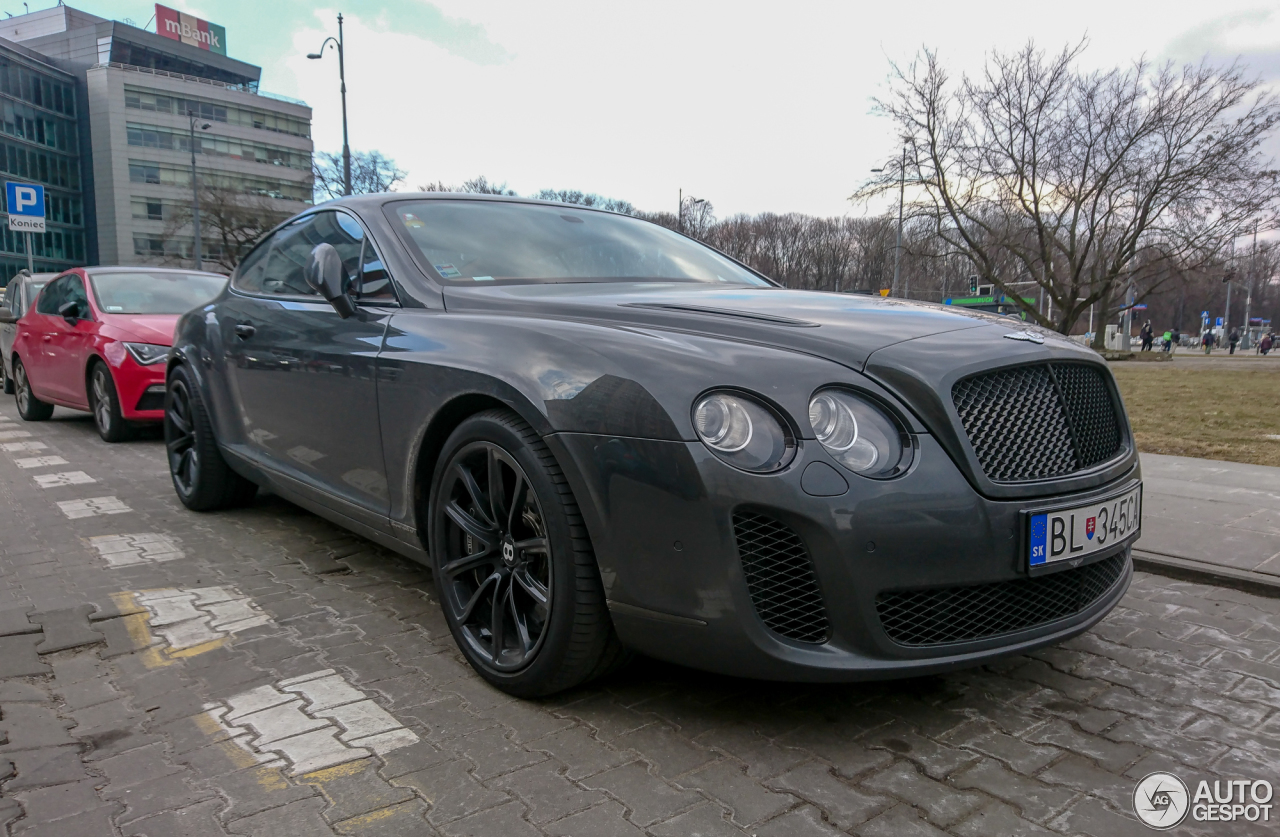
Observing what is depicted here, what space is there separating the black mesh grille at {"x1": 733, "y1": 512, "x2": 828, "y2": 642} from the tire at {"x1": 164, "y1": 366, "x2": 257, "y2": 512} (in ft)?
11.1

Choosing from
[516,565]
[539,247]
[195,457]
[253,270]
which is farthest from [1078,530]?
[195,457]

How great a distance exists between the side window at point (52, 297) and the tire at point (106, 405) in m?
1.21

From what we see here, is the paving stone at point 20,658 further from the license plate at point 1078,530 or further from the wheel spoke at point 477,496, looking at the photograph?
the license plate at point 1078,530

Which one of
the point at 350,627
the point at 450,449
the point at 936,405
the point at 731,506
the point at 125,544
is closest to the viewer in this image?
the point at 731,506

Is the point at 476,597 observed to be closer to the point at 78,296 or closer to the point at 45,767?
the point at 45,767

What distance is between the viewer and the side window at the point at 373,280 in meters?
3.25

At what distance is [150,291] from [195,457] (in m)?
4.03

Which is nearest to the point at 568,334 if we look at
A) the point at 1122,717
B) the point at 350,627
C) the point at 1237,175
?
the point at 350,627

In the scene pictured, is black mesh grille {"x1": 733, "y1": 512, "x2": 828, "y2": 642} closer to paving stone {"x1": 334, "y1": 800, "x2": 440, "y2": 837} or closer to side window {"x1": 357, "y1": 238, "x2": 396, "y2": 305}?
paving stone {"x1": 334, "y1": 800, "x2": 440, "y2": 837}

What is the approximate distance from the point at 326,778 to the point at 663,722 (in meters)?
0.86

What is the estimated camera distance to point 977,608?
7.23 feet

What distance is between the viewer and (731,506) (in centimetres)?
205

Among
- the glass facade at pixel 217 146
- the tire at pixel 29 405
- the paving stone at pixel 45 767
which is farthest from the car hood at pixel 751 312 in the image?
the glass facade at pixel 217 146

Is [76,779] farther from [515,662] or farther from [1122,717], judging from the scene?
[1122,717]
